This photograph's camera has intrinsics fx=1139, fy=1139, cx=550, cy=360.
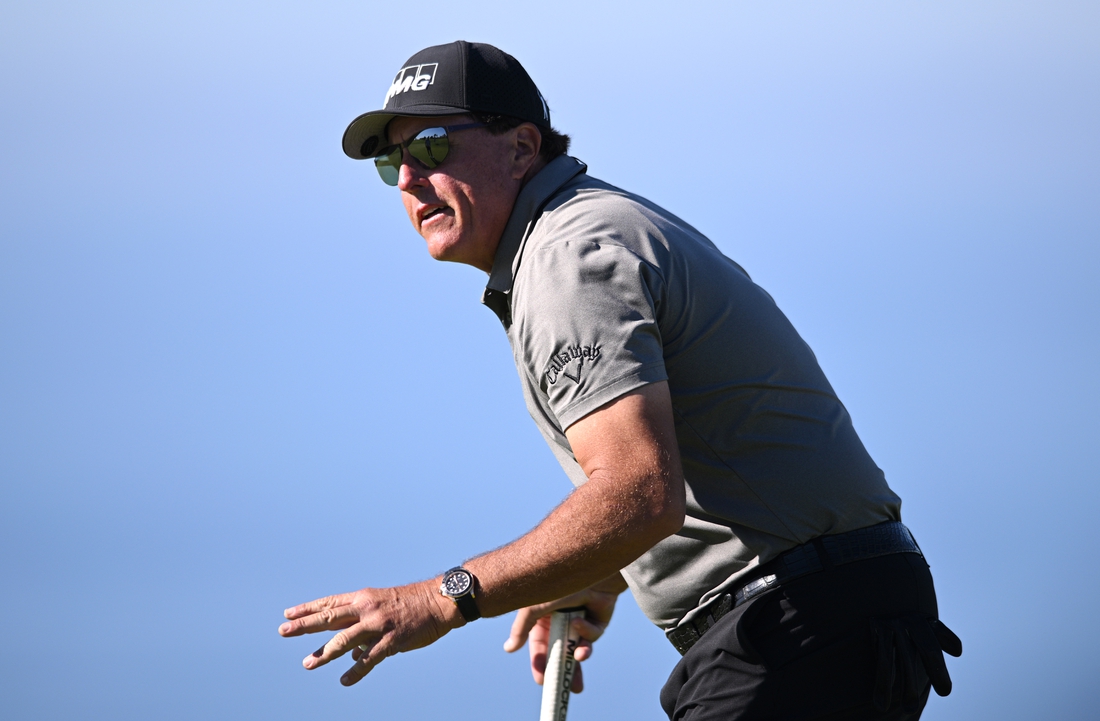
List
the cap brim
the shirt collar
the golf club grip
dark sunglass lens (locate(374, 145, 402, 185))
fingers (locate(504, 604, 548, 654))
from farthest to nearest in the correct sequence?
fingers (locate(504, 604, 548, 654)), the golf club grip, dark sunglass lens (locate(374, 145, 402, 185)), the cap brim, the shirt collar

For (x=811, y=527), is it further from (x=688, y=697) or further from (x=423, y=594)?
(x=423, y=594)

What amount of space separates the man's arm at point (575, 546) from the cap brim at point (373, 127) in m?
1.11

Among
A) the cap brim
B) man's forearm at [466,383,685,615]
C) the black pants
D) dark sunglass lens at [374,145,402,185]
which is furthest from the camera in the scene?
dark sunglass lens at [374,145,402,185]

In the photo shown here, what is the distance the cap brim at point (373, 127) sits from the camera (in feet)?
9.59

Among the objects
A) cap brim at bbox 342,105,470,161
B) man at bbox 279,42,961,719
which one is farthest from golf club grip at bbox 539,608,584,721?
cap brim at bbox 342,105,470,161

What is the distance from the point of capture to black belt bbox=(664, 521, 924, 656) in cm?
247

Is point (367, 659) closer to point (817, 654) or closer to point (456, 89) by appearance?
point (817, 654)

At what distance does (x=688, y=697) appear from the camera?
262 cm

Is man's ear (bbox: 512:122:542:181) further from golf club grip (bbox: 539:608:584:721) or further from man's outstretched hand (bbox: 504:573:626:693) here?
golf club grip (bbox: 539:608:584:721)

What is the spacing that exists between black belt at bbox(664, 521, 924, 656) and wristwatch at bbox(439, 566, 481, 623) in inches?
25.9

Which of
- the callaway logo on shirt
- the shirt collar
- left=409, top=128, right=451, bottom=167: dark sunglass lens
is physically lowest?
the callaway logo on shirt

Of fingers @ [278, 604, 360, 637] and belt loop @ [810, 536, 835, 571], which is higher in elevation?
fingers @ [278, 604, 360, 637]

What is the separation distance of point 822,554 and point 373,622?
0.99 m

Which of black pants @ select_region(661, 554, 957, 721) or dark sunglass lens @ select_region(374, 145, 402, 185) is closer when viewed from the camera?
black pants @ select_region(661, 554, 957, 721)
